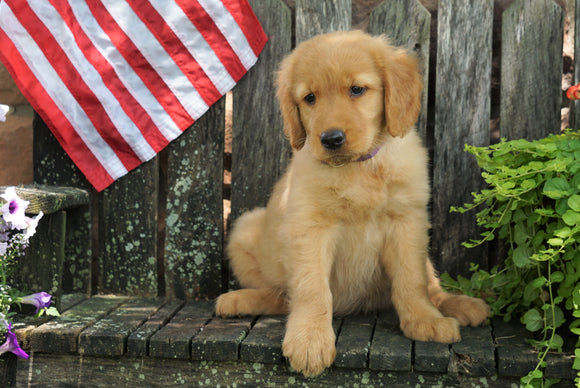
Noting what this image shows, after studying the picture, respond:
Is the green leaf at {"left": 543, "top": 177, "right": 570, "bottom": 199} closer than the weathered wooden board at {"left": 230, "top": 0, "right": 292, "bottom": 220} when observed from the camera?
Yes

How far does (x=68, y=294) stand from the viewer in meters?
3.78

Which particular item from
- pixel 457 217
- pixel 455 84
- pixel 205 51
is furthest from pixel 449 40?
pixel 205 51

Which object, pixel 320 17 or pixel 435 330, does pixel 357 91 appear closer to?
pixel 320 17

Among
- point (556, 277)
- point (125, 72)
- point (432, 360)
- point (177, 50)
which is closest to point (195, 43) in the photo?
point (177, 50)

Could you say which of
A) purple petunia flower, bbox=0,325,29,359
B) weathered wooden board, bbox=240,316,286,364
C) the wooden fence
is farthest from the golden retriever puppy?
purple petunia flower, bbox=0,325,29,359

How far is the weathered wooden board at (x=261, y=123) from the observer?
12.0 ft

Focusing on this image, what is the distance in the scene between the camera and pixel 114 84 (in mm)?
3629

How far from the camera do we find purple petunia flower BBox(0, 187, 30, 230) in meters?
2.86

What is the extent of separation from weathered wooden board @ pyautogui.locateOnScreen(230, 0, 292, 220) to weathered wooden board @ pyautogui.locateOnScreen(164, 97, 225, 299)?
106 mm

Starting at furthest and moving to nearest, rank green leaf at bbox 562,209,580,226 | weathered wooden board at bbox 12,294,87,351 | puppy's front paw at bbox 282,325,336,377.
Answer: weathered wooden board at bbox 12,294,87,351 < puppy's front paw at bbox 282,325,336,377 < green leaf at bbox 562,209,580,226

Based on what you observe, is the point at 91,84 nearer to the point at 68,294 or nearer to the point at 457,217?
the point at 68,294

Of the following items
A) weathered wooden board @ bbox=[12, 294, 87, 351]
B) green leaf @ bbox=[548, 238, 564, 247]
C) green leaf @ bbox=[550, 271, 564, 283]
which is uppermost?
green leaf @ bbox=[548, 238, 564, 247]

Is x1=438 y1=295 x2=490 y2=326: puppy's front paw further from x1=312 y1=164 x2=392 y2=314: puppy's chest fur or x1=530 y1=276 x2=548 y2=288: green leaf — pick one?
x1=530 y1=276 x2=548 y2=288: green leaf

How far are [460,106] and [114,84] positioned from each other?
1.95 m
